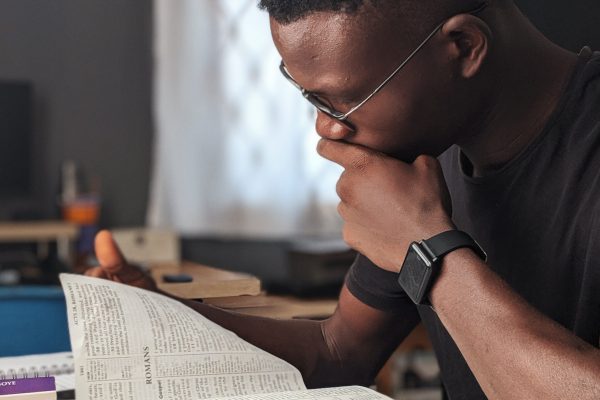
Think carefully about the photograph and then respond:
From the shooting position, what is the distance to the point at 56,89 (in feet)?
12.6

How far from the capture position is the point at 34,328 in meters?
1.06

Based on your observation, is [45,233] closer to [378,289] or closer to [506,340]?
[378,289]

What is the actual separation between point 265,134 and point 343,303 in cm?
241

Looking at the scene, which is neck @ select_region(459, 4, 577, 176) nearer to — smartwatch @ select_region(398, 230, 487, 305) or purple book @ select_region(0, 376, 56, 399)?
smartwatch @ select_region(398, 230, 487, 305)

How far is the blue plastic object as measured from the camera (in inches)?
41.1

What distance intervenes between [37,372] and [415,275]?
0.42 m

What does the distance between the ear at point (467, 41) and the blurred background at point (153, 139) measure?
231 cm

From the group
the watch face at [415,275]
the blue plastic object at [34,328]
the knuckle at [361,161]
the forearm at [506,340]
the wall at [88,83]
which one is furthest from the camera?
the wall at [88,83]

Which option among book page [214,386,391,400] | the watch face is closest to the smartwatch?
the watch face

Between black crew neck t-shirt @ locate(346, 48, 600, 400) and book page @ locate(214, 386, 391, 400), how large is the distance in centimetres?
27

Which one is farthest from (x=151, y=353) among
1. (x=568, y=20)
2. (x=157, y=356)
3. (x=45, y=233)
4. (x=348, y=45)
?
(x=45, y=233)

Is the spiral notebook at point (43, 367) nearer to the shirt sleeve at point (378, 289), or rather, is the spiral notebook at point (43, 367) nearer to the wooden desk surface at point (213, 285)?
the wooden desk surface at point (213, 285)

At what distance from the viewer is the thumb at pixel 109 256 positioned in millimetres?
978

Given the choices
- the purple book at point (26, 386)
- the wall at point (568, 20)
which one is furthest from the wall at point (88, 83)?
the purple book at point (26, 386)
